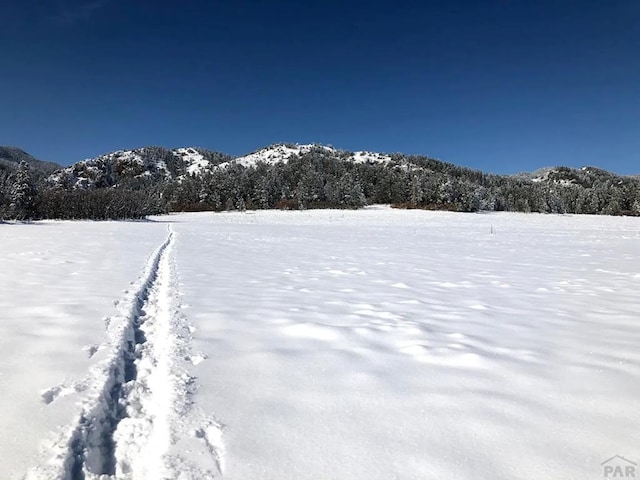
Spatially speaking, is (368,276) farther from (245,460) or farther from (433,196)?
(433,196)

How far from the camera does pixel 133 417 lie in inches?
131

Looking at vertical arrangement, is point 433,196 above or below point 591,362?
above

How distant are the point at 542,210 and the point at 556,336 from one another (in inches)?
4448

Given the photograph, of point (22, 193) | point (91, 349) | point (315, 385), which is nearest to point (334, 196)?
point (22, 193)

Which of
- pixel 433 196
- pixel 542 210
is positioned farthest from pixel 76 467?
pixel 542 210

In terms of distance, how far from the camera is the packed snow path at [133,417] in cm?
267

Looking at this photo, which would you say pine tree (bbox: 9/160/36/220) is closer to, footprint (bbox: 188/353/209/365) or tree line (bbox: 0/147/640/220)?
tree line (bbox: 0/147/640/220)

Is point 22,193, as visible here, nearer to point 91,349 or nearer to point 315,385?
point 91,349

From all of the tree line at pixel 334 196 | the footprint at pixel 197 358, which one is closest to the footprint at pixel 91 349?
the footprint at pixel 197 358

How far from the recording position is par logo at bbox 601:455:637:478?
2.62 meters

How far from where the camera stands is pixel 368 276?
11.4 meters

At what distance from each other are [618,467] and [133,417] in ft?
12.0

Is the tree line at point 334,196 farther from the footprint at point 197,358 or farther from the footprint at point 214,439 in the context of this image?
the footprint at point 214,439

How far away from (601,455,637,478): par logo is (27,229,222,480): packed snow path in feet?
8.55
